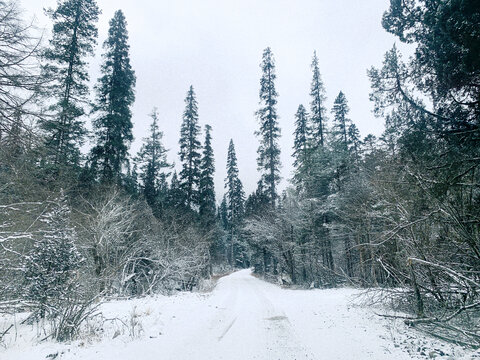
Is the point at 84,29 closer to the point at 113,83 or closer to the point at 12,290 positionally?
the point at 113,83

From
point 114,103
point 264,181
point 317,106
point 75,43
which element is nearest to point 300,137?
point 317,106

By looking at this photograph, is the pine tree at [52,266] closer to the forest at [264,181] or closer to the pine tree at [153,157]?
the forest at [264,181]

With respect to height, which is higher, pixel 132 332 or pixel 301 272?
pixel 132 332

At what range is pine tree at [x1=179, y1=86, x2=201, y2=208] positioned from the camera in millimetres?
25250

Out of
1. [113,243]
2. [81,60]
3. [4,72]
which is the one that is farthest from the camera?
[81,60]

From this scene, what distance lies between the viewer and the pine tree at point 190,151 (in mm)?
25250

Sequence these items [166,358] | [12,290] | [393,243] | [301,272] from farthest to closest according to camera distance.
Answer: [301,272] < [393,243] < [12,290] < [166,358]

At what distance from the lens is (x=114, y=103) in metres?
17.2

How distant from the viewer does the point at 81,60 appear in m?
14.8

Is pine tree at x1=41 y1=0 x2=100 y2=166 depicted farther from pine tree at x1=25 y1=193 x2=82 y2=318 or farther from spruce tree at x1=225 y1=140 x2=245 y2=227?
spruce tree at x1=225 y1=140 x2=245 y2=227

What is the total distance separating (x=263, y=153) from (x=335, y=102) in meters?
8.33

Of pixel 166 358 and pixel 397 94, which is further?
pixel 397 94

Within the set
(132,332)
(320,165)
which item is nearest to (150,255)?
(132,332)

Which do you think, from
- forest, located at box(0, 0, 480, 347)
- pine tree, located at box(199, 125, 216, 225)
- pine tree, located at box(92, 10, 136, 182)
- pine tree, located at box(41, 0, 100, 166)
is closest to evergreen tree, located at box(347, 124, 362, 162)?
forest, located at box(0, 0, 480, 347)
